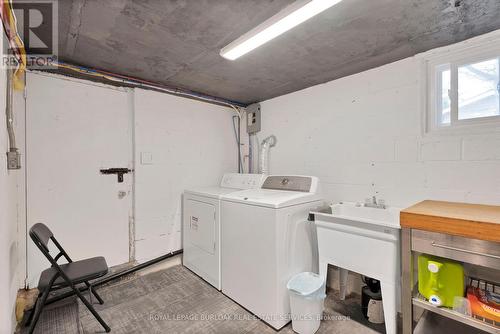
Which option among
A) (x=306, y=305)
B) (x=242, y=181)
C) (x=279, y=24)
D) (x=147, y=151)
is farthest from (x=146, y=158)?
(x=306, y=305)

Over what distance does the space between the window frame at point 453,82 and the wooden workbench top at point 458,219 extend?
0.58 m

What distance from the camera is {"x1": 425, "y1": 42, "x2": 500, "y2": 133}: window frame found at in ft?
5.16

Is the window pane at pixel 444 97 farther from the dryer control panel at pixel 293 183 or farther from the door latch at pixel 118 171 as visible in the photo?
the door latch at pixel 118 171

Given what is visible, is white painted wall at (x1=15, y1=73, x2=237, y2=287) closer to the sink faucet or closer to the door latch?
the door latch

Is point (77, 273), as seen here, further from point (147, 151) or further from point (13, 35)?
point (13, 35)

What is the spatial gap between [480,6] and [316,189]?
1578 mm

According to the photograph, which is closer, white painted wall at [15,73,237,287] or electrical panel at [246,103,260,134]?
white painted wall at [15,73,237,287]

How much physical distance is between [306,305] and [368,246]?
62 cm

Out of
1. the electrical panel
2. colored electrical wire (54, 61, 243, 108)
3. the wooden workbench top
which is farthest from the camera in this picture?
the electrical panel

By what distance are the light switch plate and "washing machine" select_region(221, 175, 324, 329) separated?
3.49 ft

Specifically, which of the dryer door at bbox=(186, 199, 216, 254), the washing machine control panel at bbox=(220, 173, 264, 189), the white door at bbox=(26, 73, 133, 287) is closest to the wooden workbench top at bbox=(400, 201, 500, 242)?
the washing machine control panel at bbox=(220, 173, 264, 189)

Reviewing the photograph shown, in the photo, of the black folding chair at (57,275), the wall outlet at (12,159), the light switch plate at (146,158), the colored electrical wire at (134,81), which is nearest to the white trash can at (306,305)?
the black folding chair at (57,275)

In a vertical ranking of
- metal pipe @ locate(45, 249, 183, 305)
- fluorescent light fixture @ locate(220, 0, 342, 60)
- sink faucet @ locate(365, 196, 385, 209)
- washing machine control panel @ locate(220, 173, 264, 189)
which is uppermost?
fluorescent light fixture @ locate(220, 0, 342, 60)

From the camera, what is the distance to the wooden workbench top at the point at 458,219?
112cm
